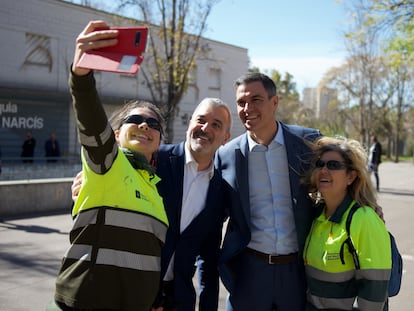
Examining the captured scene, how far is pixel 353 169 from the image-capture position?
2.75 meters

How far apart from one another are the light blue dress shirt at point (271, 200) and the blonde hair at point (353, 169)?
0.18 m

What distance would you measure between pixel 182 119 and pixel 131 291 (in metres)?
28.9

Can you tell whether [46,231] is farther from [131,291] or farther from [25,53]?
[25,53]

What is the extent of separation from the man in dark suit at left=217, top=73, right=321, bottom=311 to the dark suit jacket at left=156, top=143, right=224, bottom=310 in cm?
11

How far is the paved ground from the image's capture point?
504cm

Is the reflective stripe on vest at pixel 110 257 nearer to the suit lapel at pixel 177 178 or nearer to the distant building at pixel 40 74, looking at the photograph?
the suit lapel at pixel 177 178

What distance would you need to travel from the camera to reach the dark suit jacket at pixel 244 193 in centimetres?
285

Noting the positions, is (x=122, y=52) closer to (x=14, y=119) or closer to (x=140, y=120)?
(x=140, y=120)

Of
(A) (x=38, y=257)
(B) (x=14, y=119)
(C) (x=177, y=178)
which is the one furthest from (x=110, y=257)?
(B) (x=14, y=119)

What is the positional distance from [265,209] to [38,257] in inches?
189

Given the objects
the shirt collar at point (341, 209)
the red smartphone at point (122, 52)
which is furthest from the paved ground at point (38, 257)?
the red smartphone at point (122, 52)

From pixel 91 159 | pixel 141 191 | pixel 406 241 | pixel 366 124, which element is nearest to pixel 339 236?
pixel 141 191

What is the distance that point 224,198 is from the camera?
121 inches

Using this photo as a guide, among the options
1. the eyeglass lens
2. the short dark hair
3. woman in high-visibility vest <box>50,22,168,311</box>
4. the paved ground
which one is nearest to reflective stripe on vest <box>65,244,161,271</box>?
woman in high-visibility vest <box>50,22,168,311</box>
